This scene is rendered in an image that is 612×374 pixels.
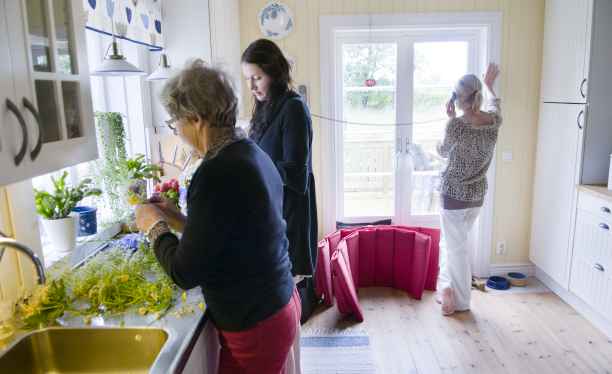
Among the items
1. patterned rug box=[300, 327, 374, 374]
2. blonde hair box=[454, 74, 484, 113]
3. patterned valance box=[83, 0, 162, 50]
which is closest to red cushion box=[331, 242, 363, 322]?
patterned rug box=[300, 327, 374, 374]

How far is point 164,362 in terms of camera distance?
3.56 ft

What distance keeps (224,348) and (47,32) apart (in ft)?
3.13

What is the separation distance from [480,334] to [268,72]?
2.07 meters

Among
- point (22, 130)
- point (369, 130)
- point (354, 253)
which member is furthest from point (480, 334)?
point (22, 130)

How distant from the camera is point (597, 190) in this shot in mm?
2709

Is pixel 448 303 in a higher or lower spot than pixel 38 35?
lower

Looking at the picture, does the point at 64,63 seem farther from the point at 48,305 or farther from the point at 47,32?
the point at 48,305

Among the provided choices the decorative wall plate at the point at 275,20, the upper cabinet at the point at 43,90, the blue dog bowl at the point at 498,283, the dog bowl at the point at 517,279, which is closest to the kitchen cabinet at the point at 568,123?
the dog bowl at the point at 517,279

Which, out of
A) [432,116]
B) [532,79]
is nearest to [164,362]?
[432,116]

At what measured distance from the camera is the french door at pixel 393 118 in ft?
11.1

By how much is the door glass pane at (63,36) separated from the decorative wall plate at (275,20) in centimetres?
212

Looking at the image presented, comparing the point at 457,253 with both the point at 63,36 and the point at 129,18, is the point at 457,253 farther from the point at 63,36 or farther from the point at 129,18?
the point at 63,36

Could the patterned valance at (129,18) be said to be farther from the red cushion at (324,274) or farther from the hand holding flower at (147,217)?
the red cushion at (324,274)

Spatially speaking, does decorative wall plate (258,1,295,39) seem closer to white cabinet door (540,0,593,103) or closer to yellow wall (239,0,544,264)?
yellow wall (239,0,544,264)
